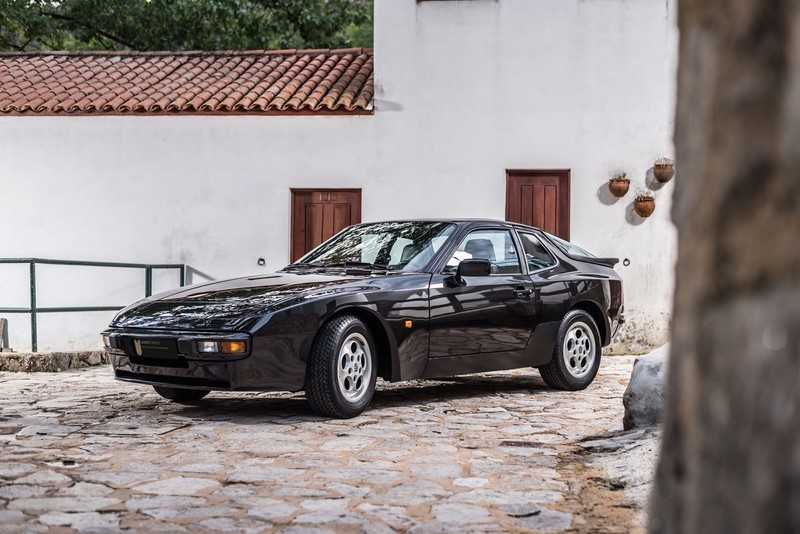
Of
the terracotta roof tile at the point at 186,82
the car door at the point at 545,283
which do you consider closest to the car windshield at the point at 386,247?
the car door at the point at 545,283

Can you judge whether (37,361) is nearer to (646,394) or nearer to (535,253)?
(535,253)

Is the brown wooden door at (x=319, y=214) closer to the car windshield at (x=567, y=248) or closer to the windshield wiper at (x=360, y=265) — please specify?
the car windshield at (x=567, y=248)

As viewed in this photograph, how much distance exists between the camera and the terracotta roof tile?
45.1 feet

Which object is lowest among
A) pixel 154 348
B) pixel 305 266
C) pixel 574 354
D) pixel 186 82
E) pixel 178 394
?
pixel 178 394

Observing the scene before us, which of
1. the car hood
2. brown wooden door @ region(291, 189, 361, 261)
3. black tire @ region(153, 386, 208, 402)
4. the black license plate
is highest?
brown wooden door @ region(291, 189, 361, 261)

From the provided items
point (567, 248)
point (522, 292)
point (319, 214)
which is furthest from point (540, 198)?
point (522, 292)

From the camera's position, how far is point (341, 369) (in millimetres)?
6328

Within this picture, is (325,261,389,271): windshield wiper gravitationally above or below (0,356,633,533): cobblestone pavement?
above

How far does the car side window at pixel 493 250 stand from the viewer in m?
7.56

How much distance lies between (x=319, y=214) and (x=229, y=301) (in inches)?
293

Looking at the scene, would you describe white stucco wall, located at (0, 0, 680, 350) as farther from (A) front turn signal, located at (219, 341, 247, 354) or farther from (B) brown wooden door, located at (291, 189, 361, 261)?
(A) front turn signal, located at (219, 341, 247, 354)

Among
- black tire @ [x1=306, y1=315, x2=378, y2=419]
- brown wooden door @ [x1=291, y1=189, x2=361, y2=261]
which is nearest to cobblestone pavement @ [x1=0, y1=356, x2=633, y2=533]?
black tire @ [x1=306, y1=315, x2=378, y2=419]

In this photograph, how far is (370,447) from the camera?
547cm

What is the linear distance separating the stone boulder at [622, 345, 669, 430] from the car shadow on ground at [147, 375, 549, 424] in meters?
1.81
